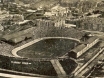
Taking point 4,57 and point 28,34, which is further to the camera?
point 28,34

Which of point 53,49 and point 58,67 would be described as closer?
point 58,67

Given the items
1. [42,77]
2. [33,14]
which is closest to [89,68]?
[42,77]

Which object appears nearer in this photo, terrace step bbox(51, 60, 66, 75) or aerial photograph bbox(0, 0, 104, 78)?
terrace step bbox(51, 60, 66, 75)

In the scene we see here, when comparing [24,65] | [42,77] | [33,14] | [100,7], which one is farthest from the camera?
[100,7]

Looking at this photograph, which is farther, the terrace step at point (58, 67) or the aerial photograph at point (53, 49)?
the aerial photograph at point (53, 49)

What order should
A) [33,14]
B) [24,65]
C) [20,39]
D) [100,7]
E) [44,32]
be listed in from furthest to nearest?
1. [100,7]
2. [33,14]
3. [44,32]
4. [20,39]
5. [24,65]

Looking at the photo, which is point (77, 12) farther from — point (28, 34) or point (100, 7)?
point (28, 34)

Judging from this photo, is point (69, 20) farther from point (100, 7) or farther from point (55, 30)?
point (100, 7)

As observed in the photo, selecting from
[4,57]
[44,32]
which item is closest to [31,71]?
[4,57]
